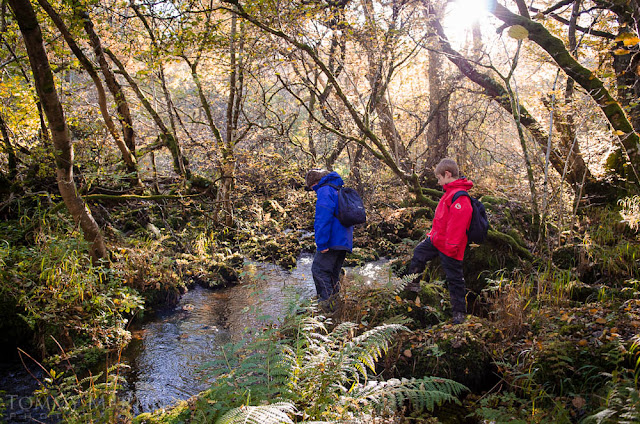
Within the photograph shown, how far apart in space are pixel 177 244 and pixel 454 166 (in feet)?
21.5

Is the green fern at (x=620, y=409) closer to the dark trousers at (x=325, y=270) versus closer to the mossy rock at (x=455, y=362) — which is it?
the mossy rock at (x=455, y=362)

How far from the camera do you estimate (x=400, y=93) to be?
14.2 m

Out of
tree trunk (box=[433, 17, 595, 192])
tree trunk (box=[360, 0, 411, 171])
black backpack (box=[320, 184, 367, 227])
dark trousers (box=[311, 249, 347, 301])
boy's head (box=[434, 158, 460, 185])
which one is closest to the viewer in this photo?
boy's head (box=[434, 158, 460, 185])

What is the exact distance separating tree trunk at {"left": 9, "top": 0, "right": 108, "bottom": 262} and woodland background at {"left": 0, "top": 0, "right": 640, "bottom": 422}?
0.08 ft

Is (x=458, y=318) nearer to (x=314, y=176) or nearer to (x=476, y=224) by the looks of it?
(x=476, y=224)

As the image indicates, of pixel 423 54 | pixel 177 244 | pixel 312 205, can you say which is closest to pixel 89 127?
pixel 177 244

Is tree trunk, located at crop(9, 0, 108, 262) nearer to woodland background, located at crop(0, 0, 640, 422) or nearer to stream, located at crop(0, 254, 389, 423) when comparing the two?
woodland background, located at crop(0, 0, 640, 422)

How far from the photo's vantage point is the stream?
4270 millimetres

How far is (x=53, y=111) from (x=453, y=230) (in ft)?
17.3

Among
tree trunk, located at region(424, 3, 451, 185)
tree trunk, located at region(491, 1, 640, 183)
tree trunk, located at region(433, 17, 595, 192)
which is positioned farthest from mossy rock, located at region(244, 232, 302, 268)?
tree trunk, located at region(491, 1, 640, 183)

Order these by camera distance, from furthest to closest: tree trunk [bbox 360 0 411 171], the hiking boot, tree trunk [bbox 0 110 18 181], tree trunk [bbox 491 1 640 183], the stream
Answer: tree trunk [bbox 360 0 411 171] → tree trunk [bbox 0 110 18 181] → tree trunk [bbox 491 1 640 183] → the hiking boot → the stream

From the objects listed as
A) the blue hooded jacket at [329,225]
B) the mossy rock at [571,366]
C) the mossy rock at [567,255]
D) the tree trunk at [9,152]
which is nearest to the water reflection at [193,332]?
the blue hooded jacket at [329,225]

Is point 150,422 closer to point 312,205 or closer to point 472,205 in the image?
point 472,205

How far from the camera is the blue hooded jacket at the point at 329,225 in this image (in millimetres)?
5473
